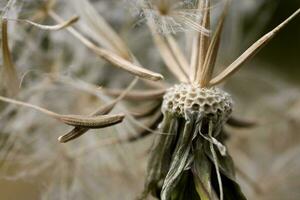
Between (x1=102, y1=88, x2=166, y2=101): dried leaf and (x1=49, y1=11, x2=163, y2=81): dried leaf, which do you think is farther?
(x1=102, y1=88, x2=166, y2=101): dried leaf

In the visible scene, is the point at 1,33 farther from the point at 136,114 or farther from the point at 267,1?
the point at 267,1

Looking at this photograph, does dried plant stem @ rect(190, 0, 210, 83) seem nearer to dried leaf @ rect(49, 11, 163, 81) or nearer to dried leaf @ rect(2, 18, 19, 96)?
dried leaf @ rect(49, 11, 163, 81)

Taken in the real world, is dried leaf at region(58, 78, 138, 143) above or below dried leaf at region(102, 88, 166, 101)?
below

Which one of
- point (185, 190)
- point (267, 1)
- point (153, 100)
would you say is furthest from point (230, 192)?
point (267, 1)

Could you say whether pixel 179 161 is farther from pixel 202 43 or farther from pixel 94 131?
pixel 94 131

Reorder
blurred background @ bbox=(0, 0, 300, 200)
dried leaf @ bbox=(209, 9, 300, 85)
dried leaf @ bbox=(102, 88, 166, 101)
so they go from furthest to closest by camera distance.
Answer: blurred background @ bbox=(0, 0, 300, 200), dried leaf @ bbox=(102, 88, 166, 101), dried leaf @ bbox=(209, 9, 300, 85)

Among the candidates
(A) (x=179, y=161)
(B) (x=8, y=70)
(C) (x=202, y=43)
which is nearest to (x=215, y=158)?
(A) (x=179, y=161)

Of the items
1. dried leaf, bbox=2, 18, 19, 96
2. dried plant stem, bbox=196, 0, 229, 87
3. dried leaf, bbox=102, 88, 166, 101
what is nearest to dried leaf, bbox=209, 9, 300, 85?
dried plant stem, bbox=196, 0, 229, 87
